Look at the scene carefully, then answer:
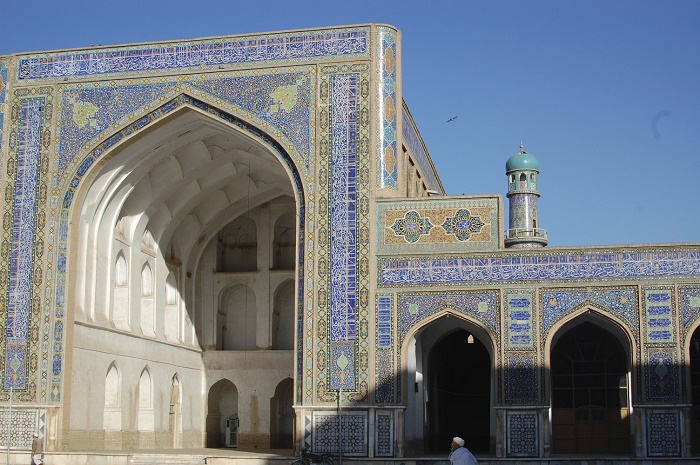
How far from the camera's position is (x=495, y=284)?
15211mm

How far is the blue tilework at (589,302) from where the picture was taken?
48.6ft

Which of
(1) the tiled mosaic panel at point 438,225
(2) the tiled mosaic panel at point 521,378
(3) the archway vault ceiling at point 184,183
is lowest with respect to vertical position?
(2) the tiled mosaic panel at point 521,378

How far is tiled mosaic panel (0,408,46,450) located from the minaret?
12.7 meters

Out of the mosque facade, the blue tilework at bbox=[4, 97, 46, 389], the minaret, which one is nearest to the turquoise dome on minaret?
the minaret

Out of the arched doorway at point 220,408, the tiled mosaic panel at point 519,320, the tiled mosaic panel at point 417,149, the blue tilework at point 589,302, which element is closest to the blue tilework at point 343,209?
the tiled mosaic panel at point 417,149

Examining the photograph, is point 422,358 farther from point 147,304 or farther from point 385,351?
point 147,304

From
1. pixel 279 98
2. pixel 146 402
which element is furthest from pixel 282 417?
pixel 279 98

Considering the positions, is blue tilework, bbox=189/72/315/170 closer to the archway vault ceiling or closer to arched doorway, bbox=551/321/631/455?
the archway vault ceiling

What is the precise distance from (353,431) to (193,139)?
543 cm

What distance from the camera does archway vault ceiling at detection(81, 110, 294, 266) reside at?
17.2 metres

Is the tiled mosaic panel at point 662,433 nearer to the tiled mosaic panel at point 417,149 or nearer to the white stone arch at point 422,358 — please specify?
the white stone arch at point 422,358

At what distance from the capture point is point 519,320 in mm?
15062

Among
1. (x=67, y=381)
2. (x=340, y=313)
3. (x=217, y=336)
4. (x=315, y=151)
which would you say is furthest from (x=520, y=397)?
(x=217, y=336)

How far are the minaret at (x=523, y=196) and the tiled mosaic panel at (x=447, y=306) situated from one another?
408 inches
